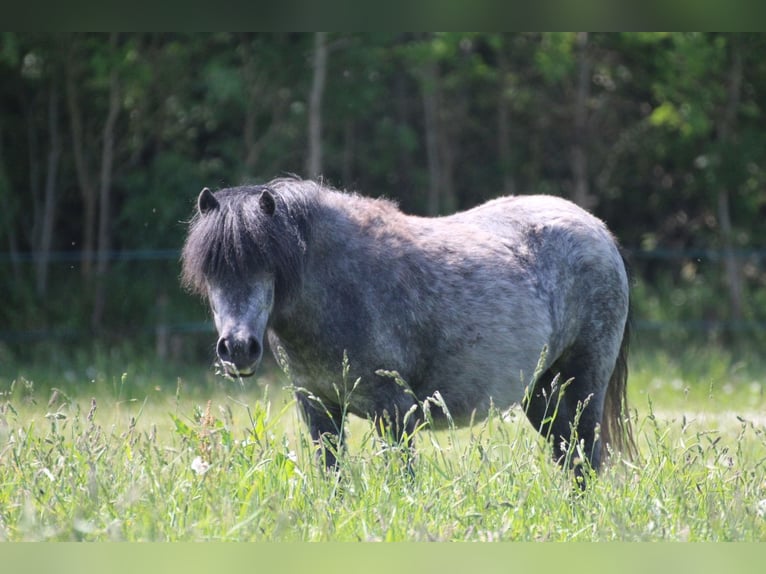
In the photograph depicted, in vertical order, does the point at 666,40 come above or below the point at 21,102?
above

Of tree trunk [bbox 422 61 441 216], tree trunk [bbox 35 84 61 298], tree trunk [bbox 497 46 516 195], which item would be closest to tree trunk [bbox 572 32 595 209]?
tree trunk [bbox 497 46 516 195]

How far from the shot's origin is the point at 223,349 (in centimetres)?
406

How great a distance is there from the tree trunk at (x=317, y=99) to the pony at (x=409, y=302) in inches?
231

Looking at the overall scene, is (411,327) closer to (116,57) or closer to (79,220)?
(116,57)

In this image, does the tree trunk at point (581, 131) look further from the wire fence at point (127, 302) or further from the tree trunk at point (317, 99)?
the tree trunk at point (317, 99)

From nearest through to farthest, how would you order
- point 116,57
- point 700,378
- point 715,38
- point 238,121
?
point 700,378 < point 116,57 < point 715,38 < point 238,121

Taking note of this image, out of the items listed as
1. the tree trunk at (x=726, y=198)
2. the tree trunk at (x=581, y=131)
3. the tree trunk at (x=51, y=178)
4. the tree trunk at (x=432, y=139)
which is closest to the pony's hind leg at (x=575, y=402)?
the tree trunk at (x=726, y=198)

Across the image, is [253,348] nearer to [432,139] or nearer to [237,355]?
[237,355]

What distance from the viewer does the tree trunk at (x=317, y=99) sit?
11.5m

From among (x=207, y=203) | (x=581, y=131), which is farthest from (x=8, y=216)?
(x=207, y=203)

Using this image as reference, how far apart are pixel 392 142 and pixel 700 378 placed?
17.8ft

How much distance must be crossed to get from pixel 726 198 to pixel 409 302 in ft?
29.8

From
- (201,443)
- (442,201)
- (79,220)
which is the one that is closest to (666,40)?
(442,201)

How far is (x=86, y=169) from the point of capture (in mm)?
11938
